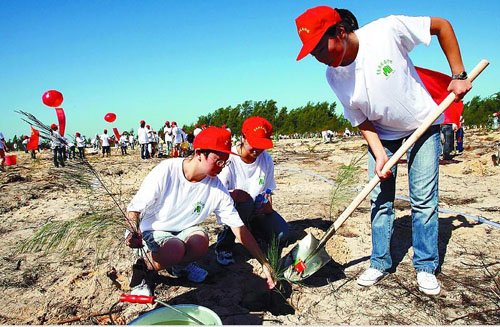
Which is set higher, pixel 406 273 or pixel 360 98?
pixel 360 98

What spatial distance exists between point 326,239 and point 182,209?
95 cm

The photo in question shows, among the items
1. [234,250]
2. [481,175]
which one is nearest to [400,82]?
[234,250]

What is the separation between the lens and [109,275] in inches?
90.3

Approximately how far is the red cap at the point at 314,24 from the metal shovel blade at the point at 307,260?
1203 mm

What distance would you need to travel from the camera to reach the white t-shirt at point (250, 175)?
102 inches

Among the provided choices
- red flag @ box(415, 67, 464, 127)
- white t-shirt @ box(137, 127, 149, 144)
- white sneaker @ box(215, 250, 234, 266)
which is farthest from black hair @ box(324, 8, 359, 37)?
white t-shirt @ box(137, 127, 149, 144)

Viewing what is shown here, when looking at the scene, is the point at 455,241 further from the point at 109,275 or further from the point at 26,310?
the point at 26,310

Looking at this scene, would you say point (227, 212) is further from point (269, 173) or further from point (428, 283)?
point (428, 283)

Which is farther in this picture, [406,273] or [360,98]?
[406,273]

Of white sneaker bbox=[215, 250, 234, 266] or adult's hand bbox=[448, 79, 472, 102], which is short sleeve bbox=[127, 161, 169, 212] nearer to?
white sneaker bbox=[215, 250, 234, 266]

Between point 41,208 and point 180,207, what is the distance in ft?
11.1

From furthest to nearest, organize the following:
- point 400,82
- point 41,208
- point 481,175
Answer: point 481,175 → point 41,208 → point 400,82

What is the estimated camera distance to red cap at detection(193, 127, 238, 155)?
1878 millimetres

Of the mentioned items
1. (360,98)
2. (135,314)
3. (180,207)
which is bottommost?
(135,314)
